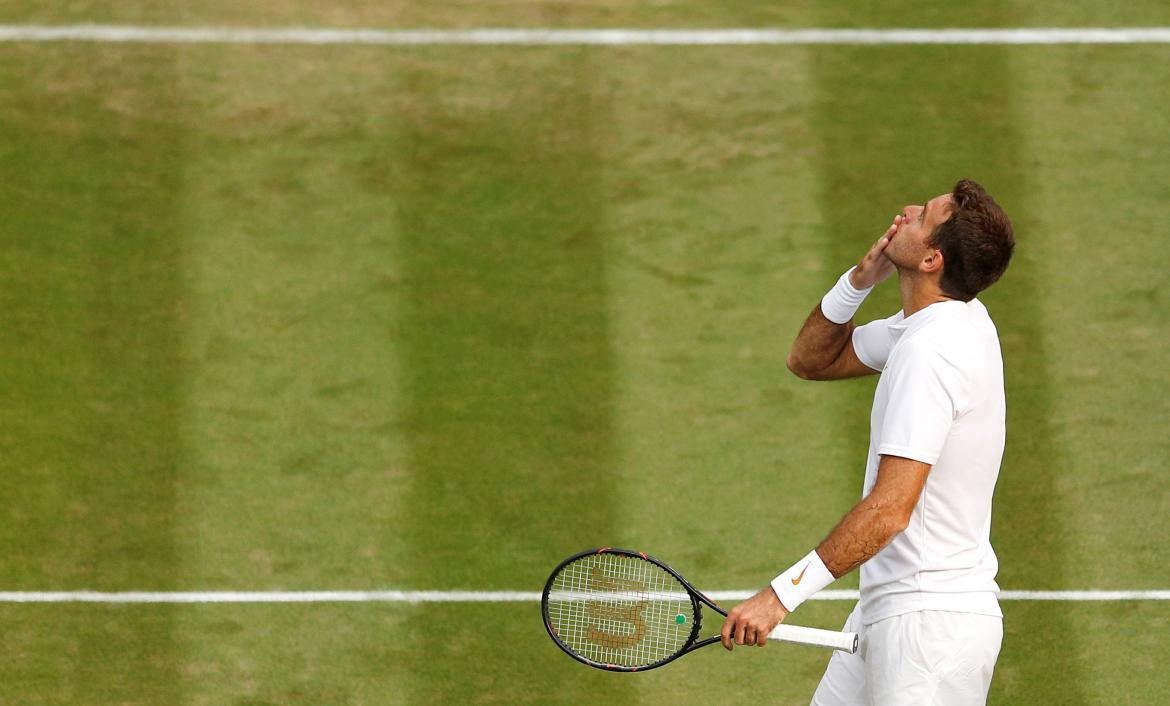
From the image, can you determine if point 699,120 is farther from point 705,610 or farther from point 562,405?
point 705,610

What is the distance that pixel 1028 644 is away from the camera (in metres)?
7.58

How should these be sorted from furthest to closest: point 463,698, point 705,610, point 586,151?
point 586,151, point 705,610, point 463,698

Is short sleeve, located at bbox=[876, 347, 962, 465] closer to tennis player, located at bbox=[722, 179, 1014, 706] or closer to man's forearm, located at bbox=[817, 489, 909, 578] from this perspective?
tennis player, located at bbox=[722, 179, 1014, 706]

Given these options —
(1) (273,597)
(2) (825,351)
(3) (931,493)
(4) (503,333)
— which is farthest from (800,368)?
(1) (273,597)

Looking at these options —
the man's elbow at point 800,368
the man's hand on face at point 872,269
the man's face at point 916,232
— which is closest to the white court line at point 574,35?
the man's elbow at point 800,368

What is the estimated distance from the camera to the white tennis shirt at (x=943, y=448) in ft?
17.5

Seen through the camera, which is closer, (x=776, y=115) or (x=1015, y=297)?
(x=1015, y=297)

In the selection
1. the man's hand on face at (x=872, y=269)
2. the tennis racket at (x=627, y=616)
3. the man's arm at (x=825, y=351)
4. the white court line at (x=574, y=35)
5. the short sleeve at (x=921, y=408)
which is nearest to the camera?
the short sleeve at (x=921, y=408)

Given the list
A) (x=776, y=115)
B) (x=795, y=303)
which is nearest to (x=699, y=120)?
(x=776, y=115)

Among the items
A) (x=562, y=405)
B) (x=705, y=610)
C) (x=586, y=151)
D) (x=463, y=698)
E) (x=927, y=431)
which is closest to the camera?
(x=927, y=431)

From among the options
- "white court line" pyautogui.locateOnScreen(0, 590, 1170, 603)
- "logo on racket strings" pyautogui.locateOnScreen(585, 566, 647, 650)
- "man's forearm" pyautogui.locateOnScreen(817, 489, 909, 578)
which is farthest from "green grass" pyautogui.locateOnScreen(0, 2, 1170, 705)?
"man's forearm" pyautogui.locateOnScreen(817, 489, 909, 578)

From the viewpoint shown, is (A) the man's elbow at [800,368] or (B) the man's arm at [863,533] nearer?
(B) the man's arm at [863,533]

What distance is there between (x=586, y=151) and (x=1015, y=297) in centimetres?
253

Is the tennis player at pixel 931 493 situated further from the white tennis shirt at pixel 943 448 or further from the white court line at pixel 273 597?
the white court line at pixel 273 597
